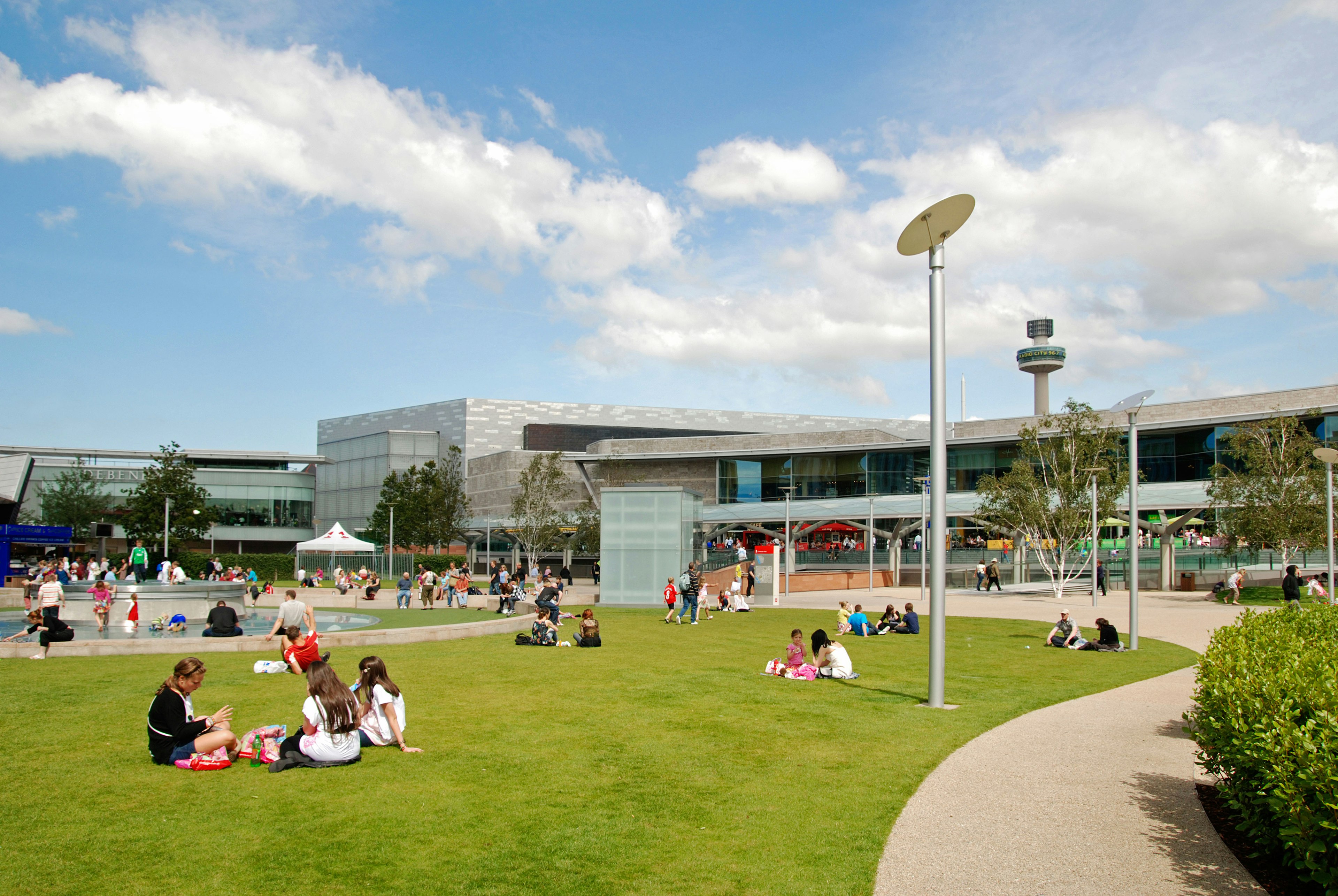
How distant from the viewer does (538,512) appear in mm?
58125

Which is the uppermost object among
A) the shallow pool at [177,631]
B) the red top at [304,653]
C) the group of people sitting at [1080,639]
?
the red top at [304,653]

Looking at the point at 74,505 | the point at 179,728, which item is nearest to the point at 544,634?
the point at 179,728

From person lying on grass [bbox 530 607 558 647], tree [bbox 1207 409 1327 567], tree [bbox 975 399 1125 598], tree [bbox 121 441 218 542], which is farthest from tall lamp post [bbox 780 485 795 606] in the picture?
tree [bbox 121 441 218 542]

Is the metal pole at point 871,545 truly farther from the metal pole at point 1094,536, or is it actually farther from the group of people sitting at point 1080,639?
the group of people sitting at point 1080,639

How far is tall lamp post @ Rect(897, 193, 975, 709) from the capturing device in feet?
35.6

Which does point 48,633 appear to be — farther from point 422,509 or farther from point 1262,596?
point 422,509

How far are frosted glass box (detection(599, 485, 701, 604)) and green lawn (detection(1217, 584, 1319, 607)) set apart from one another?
60.3 feet

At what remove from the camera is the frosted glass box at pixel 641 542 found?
96.5 feet

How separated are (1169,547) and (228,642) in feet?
121

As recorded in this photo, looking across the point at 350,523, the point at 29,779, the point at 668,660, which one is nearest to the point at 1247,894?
the point at 29,779

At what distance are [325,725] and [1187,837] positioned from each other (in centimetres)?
659

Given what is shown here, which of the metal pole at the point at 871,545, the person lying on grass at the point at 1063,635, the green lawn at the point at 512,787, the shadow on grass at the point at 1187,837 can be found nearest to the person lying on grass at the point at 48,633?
the green lawn at the point at 512,787

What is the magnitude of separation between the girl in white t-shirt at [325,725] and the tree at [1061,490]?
32.7 meters

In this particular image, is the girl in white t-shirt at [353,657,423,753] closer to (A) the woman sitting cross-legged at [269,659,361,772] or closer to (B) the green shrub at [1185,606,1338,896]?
(A) the woman sitting cross-legged at [269,659,361,772]
